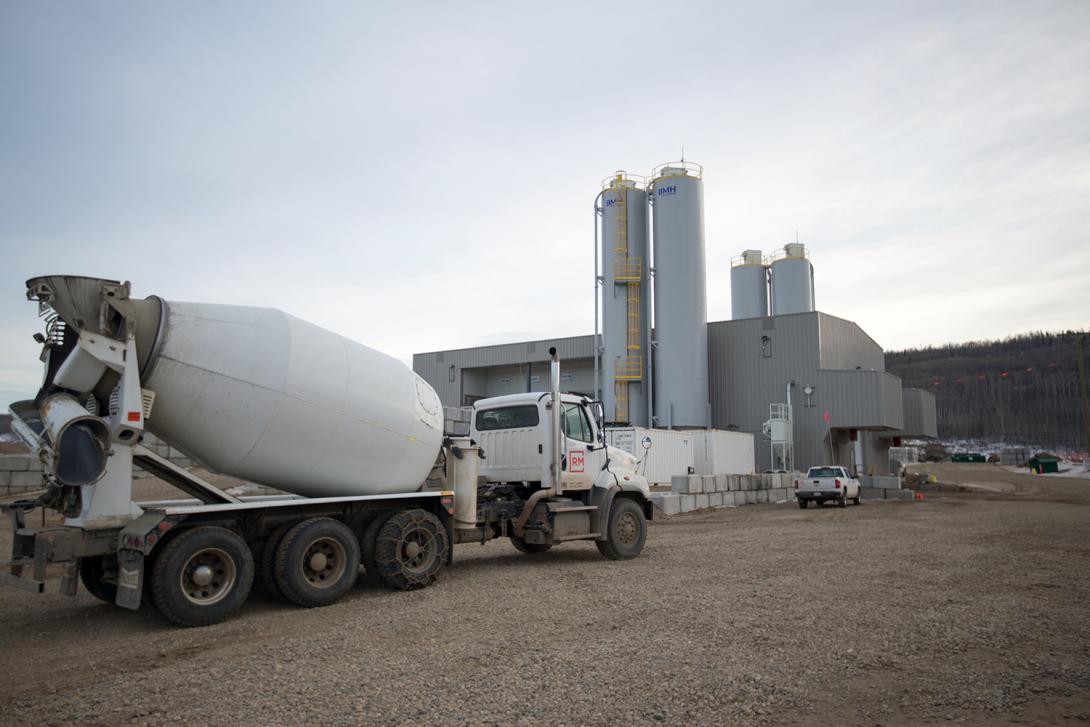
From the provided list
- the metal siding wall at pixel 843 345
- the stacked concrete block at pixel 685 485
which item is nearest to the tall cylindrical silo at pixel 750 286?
the metal siding wall at pixel 843 345

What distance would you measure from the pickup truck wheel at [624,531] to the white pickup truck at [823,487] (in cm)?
1606

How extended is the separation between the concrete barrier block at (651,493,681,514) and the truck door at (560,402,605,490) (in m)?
11.1

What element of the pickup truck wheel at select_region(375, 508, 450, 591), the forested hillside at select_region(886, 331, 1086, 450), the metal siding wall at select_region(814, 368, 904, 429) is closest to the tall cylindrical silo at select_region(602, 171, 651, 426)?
the metal siding wall at select_region(814, 368, 904, 429)

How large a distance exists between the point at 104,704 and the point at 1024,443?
466 feet

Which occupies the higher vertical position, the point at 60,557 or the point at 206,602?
the point at 60,557

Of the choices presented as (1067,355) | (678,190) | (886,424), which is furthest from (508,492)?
(1067,355)

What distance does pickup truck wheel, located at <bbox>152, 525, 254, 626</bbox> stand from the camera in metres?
7.75

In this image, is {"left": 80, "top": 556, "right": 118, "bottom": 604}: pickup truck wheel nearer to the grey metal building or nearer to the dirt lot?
the dirt lot

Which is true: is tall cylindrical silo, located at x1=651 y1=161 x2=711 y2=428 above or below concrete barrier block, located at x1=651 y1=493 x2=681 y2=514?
above

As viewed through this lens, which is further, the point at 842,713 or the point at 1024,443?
the point at 1024,443

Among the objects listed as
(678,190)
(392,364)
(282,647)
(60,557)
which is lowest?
(282,647)

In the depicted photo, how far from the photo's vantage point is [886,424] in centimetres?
3525

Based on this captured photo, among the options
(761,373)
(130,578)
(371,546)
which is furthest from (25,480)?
(761,373)

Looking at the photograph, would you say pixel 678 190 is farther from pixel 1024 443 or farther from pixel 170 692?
pixel 1024 443
